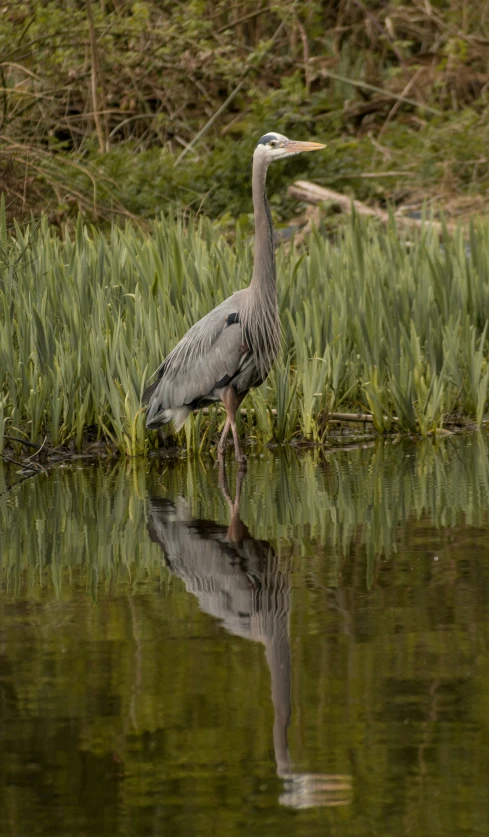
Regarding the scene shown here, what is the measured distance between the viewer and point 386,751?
2.84m

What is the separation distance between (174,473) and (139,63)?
31.0 ft

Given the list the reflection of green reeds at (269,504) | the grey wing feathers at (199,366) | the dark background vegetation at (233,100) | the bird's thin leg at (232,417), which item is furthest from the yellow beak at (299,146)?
the dark background vegetation at (233,100)

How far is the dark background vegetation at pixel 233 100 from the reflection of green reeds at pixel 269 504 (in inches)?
155

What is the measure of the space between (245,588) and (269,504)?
1.30 meters

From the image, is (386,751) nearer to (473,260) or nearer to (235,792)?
(235,792)

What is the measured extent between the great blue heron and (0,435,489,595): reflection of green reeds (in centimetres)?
30

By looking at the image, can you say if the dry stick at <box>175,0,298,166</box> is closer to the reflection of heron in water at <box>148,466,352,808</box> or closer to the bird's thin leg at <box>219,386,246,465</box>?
the bird's thin leg at <box>219,386,246,465</box>

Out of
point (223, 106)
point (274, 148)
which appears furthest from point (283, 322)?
point (223, 106)

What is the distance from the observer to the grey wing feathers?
6602 mm

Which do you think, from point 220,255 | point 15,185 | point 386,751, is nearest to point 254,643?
point 386,751

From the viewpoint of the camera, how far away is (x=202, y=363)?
6629 millimetres

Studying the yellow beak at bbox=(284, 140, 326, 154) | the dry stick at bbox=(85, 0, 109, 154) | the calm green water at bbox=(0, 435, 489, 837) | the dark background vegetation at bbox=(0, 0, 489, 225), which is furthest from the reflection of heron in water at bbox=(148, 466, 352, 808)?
the dry stick at bbox=(85, 0, 109, 154)

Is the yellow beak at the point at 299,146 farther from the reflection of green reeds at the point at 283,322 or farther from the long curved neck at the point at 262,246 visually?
the reflection of green reeds at the point at 283,322

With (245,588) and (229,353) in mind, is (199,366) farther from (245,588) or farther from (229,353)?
(245,588)
